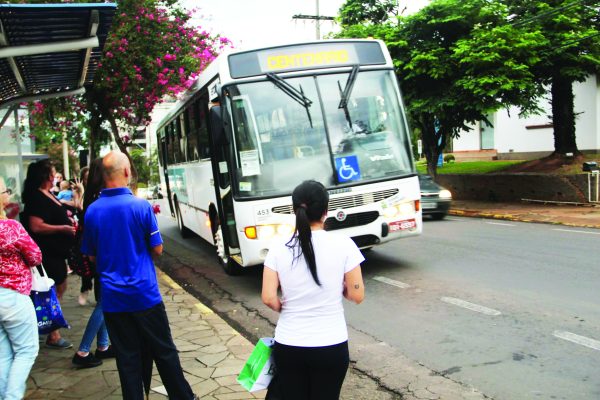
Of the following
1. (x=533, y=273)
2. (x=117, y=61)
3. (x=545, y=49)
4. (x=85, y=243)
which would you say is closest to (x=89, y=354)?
(x=85, y=243)

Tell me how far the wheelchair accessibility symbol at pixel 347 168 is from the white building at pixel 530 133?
588 inches

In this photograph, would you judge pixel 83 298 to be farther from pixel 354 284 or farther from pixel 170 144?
pixel 170 144

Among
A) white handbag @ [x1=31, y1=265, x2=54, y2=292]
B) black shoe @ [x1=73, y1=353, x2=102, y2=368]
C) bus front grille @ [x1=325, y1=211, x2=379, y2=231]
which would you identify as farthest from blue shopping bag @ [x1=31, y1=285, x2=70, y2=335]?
bus front grille @ [x1=325, y1=211, x2=379, y2=231]

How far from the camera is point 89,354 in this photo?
16.3 ft

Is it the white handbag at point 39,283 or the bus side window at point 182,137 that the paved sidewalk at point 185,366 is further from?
the bus side window at point 182,137

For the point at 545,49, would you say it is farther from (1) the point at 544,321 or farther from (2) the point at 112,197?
(2) the point at 112,197

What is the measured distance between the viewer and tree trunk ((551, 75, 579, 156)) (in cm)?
2100

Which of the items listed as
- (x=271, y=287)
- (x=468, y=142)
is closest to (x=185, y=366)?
(x=271, y=287)

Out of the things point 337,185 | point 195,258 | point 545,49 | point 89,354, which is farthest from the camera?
point 545,49

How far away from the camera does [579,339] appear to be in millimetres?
5473

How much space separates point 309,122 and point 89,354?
4.17 metres

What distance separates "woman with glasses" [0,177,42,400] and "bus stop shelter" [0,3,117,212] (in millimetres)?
1636

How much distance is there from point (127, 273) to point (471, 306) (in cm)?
445

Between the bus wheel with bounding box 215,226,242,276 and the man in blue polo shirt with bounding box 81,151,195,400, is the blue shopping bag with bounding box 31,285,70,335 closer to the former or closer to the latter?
the man in blue polo shirt with bounding box 81,151,195,400
